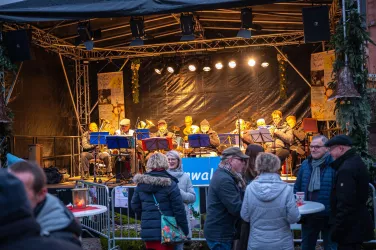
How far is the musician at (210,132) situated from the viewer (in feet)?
44.8

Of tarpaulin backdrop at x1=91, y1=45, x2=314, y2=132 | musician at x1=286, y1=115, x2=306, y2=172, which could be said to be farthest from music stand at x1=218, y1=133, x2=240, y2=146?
tarpaulin backdrop at x1=91, y1=45, x2=314, y2=132

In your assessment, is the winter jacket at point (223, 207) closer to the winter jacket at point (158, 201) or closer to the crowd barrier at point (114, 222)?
the winter jacket at point (158, 201)

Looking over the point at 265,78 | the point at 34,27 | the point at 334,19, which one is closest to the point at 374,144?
the point at 334,19

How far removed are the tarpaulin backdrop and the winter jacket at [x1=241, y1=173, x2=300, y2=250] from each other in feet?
34.7

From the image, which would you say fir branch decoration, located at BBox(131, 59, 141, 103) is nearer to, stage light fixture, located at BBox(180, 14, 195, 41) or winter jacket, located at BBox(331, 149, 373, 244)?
stage light fixture, located at BBox(180, 14, 195, 41)

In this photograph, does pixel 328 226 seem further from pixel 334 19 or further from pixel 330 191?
pixel 334 19

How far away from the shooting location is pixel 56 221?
79.9 inches

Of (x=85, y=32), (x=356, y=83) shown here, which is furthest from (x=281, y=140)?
(x=85, y=32)

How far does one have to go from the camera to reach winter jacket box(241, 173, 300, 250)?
13.4 ft

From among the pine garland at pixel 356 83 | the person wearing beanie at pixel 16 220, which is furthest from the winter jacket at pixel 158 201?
the pine garland at pixel 356 83

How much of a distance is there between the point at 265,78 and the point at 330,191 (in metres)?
10.2

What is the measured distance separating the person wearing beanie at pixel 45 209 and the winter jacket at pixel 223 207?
96.4 inches

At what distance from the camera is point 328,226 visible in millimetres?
5242

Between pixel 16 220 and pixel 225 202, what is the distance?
3072 millimetres
